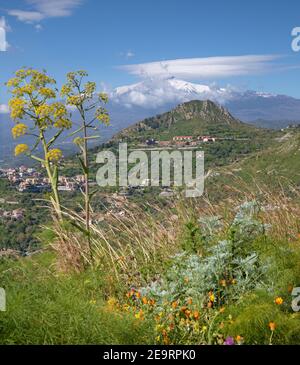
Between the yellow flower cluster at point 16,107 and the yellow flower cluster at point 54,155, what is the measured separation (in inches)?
21.2

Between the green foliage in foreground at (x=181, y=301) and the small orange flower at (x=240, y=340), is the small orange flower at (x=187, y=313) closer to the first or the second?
the green foliage in foreground at (x=181, y=301)

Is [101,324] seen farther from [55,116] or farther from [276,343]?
[55,116]

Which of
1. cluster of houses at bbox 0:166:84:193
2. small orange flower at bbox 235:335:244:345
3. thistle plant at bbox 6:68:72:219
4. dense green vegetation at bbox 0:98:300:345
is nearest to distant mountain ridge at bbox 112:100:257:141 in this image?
cluster of houses at bbox 0:166:84:193

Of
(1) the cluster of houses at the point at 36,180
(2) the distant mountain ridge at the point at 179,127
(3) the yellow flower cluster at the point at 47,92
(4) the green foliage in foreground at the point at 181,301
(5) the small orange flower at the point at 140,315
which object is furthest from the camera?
(2) the distant mountain ridge at the point at 179,127

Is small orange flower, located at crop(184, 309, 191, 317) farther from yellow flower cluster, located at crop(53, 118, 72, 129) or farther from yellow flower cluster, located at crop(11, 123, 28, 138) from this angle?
yellow flower cluster, located at crop(11, 123, 28, 138)

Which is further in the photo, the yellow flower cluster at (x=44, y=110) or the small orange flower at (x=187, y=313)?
the yellow flower cluster at (x=44, y=110)

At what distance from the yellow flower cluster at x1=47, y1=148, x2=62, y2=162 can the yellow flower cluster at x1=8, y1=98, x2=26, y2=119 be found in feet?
1.77

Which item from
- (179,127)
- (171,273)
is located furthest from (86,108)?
(179,127)

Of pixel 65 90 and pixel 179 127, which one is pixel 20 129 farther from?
pixel 179 127

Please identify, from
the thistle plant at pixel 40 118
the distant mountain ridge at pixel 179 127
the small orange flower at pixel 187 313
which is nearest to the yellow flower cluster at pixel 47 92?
the thistle plant at pixel 40 118

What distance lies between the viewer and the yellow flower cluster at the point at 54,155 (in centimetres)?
436

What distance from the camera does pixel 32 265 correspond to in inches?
216

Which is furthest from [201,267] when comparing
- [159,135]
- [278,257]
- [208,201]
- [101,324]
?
[159,135]

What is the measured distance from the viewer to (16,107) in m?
4.56
